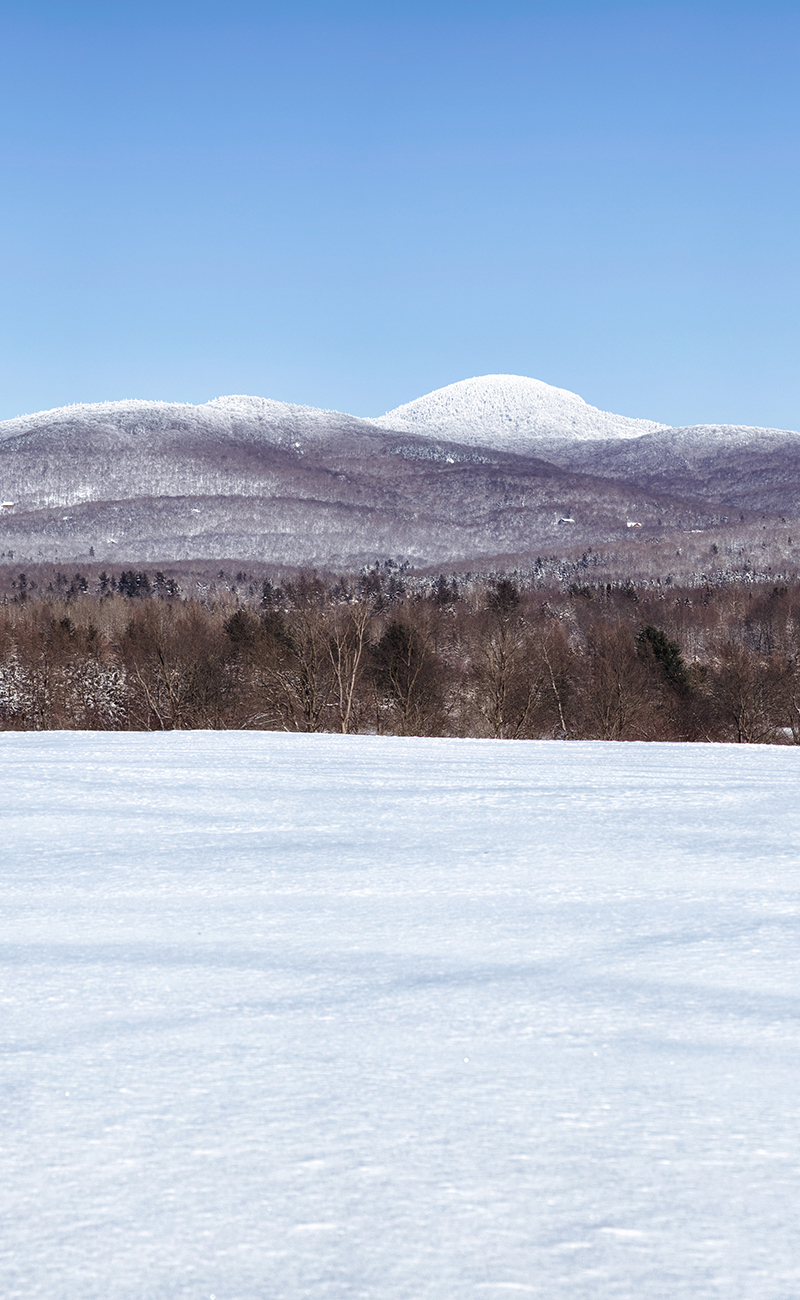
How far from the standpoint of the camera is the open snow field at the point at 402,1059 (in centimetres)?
220

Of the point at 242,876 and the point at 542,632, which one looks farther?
the point at 542,632

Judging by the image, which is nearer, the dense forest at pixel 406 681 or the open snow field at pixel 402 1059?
the open snow field at pixel 402 1059

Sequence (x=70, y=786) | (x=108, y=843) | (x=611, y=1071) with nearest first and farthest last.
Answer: (x=611, y=1071)
(x=108, y=843)
(x=70, y=786)

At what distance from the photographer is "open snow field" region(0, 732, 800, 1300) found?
2.20 metres

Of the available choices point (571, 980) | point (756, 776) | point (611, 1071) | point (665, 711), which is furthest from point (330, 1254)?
point (665, 711)

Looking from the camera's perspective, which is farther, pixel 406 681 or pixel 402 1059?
pixel 406 681

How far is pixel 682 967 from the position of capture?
12.2 feet

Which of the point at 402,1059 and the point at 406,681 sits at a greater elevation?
the point at 406,681

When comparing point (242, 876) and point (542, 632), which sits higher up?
point (542, 632)

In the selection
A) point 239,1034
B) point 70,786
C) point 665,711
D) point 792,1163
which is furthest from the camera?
point 665,711

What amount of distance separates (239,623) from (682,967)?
166ft

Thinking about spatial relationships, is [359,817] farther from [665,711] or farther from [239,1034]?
[665,711]

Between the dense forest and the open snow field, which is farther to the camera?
the dense forest

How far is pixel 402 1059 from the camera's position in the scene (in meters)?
3.04
